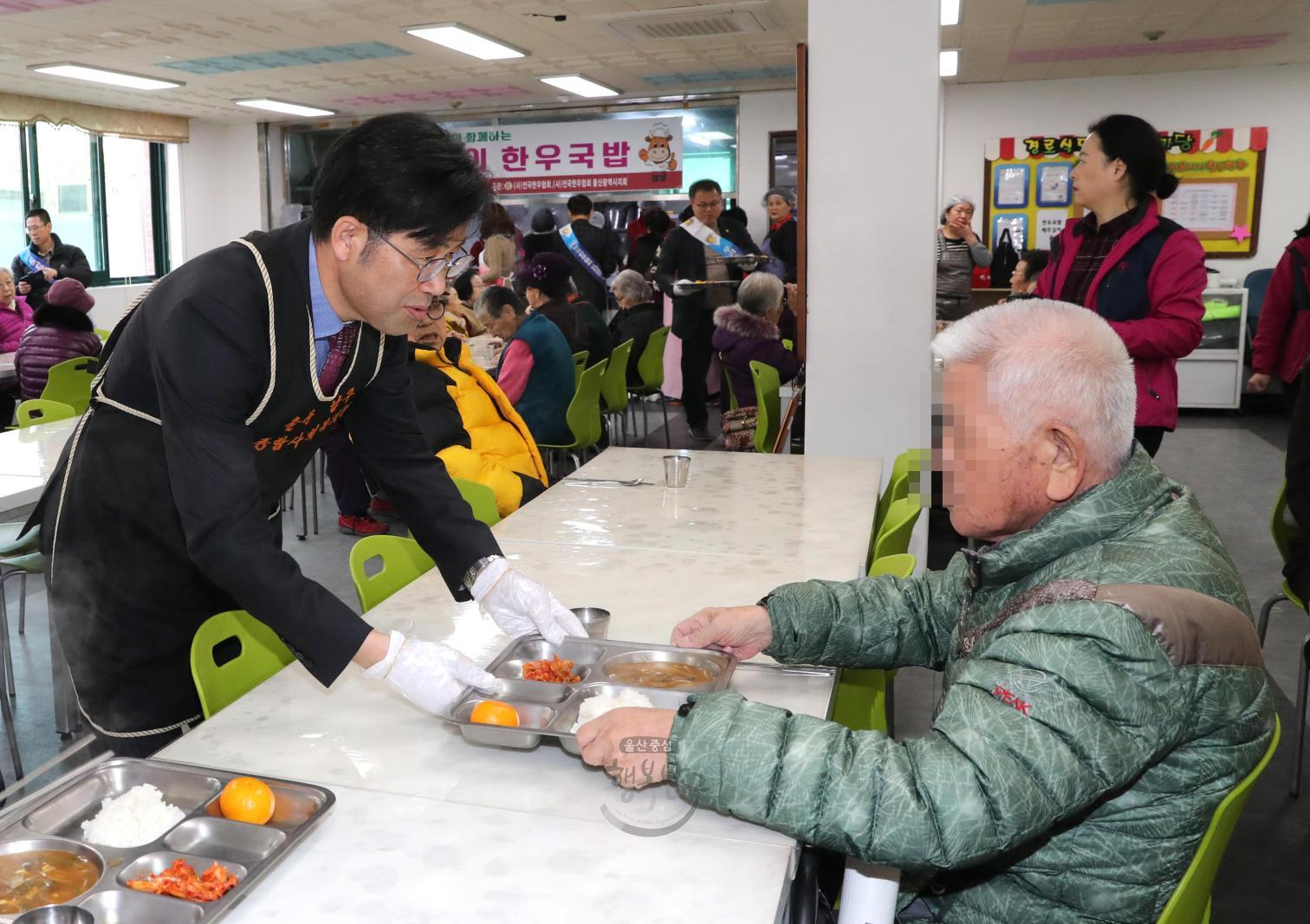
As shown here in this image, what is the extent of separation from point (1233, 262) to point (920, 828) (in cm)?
878

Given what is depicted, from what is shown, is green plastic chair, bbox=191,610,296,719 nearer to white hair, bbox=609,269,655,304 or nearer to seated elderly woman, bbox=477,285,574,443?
seated elderly woman, bbox=477,285,574,443

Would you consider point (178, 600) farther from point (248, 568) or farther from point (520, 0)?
point (520, 0)

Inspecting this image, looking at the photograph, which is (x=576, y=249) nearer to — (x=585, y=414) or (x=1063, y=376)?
(x=585, y=414)

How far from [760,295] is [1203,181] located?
16.3ft

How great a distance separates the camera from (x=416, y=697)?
137cm

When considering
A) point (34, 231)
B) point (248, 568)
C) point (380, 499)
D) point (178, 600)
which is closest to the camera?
point (248, 568)

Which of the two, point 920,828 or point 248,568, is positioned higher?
point 248,568

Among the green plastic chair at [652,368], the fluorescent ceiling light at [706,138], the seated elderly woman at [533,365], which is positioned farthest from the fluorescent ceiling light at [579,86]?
the seated elderly woman at [533,365]

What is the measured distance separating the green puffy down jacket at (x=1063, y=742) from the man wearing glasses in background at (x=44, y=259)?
→ 824 centimetres

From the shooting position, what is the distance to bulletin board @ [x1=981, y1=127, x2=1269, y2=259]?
8.29m

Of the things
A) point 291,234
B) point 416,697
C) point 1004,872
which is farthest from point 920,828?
point 291,234

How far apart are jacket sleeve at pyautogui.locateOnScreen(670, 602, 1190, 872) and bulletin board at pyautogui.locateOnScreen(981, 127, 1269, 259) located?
8151mm

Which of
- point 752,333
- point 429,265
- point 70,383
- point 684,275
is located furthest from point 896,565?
point 684,275

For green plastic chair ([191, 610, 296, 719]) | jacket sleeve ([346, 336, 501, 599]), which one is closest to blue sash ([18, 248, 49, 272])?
jacket sleeve ([346, 336, 501, 599])
